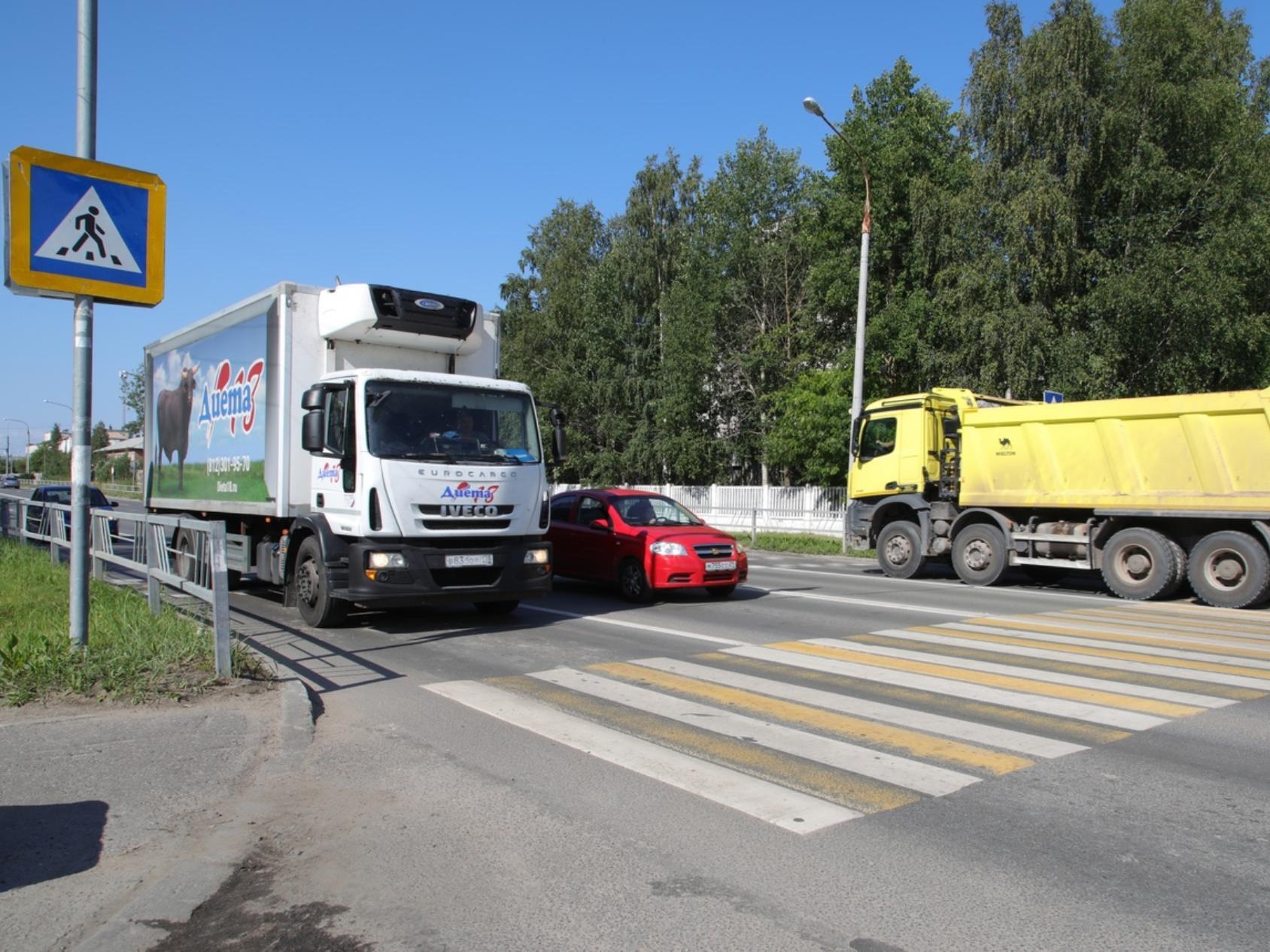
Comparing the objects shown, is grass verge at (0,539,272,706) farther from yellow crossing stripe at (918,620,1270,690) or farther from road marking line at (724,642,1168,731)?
yellow crossing stripe at (918,620,1270,690)

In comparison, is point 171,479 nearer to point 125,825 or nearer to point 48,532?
point 48,532

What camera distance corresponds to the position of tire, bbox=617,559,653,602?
1325cm

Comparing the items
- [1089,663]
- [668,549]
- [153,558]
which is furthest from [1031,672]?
[153,558]

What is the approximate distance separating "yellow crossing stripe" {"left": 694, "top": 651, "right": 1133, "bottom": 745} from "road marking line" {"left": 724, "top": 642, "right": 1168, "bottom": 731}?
10 cm

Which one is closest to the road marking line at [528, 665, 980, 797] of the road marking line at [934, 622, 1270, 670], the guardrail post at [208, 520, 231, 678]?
the guardrail post at [208, 520, 231, 678]

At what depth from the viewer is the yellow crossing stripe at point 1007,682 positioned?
697 centimetres

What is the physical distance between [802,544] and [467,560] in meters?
Result: 18.0

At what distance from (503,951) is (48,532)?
1493 centimetres

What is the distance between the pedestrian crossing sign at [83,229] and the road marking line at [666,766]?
12.9ft

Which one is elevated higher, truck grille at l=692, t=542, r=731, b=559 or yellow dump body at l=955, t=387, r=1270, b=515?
yellow dump body at l=955, t=387, r=1270, b=515

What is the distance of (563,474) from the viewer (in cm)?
4897

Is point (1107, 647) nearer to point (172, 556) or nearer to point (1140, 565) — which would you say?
point (1140, 565)

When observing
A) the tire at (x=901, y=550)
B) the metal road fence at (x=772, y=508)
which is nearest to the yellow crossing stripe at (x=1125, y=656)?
the tire at (x=901, y=550)

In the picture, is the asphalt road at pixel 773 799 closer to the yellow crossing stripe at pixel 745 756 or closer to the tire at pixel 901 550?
the yellow crossing stripe at pixel 745 756
